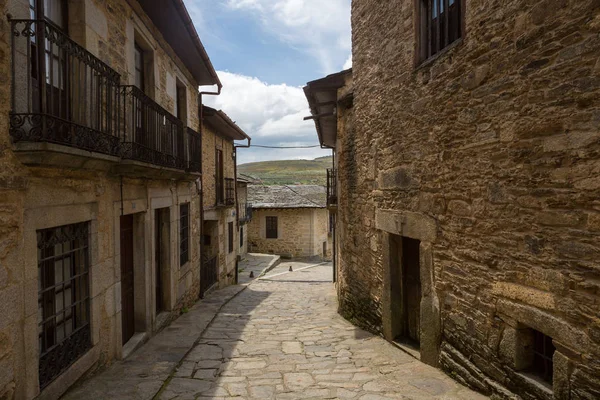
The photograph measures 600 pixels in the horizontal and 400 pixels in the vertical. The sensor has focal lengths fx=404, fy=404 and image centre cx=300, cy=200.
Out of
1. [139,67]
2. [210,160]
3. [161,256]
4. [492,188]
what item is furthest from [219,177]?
[492,188]

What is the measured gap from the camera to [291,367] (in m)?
5.18

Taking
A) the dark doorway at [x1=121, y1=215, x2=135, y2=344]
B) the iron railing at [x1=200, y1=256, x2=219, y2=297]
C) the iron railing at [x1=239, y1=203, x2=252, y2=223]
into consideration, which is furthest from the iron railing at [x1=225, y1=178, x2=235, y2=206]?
the dark doorway at [x1=121, y1=215, x2=135, y2=344]

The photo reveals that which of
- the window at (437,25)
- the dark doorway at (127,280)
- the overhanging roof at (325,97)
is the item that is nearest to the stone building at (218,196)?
the overhanging roof at (325,97)

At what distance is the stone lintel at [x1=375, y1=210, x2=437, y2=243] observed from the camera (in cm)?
484

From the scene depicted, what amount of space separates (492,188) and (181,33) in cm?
616

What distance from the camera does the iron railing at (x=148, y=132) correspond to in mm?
5328

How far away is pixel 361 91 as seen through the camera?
6875mm

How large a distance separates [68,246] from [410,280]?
4.35 metres

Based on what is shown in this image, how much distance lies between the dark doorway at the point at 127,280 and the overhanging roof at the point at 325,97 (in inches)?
176

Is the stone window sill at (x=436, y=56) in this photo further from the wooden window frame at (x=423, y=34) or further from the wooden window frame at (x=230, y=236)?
the wooden window frame at (x=230, y=236)

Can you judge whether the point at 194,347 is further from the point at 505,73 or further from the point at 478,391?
the point at 505,73

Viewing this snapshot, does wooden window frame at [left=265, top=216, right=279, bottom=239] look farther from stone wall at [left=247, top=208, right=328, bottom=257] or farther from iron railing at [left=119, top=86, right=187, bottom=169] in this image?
iron railing at [left=119, top=86, right=187, bottom=169]

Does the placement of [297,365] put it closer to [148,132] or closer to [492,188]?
[492,188]

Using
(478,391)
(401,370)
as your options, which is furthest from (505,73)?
(401,370)
